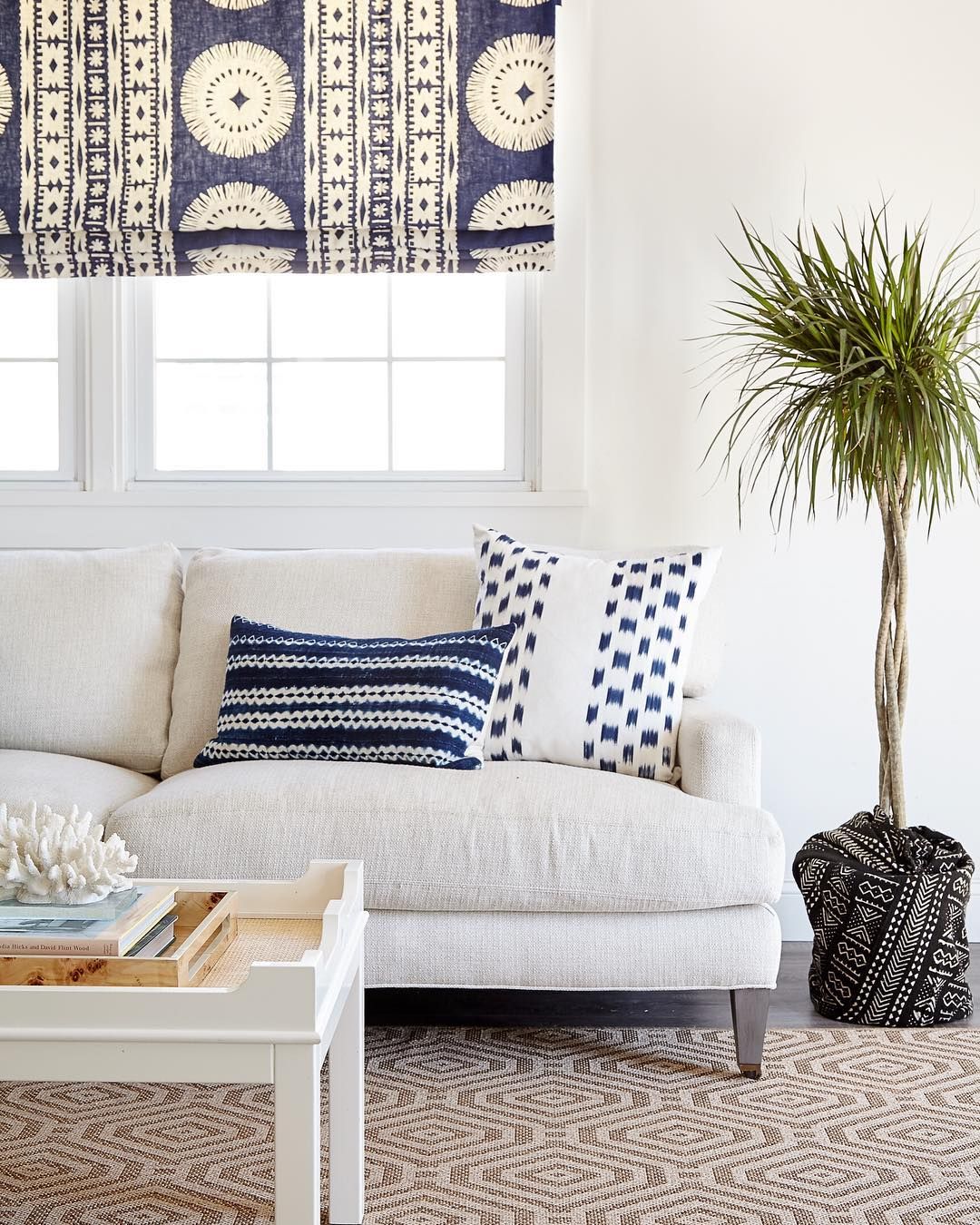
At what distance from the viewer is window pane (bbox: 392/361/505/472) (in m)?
3.38

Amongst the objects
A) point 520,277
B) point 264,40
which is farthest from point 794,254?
point 264,40

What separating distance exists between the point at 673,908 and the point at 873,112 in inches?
83.8

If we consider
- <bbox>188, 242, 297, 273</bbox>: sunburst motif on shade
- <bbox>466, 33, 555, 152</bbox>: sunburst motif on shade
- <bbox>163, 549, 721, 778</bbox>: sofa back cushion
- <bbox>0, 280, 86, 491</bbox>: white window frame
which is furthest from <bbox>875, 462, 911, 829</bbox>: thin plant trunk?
<bbox>0, 280, 86, 491</bbox>: white window frame

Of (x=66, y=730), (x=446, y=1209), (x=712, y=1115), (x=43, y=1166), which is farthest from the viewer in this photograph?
(x=66, y=730)

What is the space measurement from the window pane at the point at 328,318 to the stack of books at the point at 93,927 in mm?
2184

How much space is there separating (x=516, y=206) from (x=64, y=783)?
182 cm

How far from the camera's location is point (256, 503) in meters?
3.24

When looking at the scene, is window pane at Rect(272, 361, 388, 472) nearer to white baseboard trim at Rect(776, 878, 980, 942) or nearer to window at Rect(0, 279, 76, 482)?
window at Rect(0, 279, 76, 482)

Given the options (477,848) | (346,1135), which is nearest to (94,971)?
(346,1135)

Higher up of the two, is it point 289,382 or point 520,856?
point 289,382

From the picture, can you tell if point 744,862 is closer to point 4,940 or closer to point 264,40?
point 4,940

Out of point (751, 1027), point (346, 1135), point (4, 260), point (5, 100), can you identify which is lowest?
point (751, 1027)

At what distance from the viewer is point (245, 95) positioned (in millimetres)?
3176

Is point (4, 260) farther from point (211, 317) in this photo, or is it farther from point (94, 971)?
point (94, 971)
